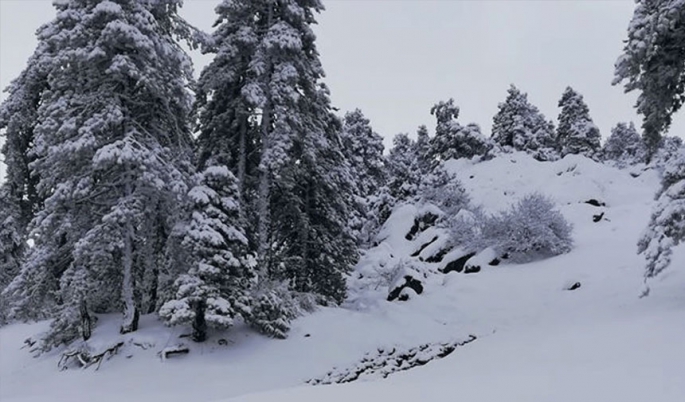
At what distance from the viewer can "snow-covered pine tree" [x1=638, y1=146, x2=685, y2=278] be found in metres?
9.32

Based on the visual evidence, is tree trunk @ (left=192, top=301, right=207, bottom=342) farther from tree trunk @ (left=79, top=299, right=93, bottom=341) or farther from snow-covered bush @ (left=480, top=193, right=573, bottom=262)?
snow-covered bush @ (left=480, top=193, right=573, bottom=262)

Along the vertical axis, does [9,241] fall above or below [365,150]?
below

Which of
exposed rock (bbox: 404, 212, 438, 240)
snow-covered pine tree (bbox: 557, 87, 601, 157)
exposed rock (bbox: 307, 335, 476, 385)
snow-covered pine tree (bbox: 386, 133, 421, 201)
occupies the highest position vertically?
snow-covered pine tree (bbox: 557, 87, 601, 157)

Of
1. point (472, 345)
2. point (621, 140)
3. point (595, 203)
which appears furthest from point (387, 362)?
point (621, 140)

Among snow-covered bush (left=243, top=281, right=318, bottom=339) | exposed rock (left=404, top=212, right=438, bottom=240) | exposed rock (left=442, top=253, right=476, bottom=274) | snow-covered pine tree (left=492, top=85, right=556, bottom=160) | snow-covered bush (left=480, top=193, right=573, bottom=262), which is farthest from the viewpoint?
snow-covered pine tree (left=492, top=85, right=556, bottom=160)

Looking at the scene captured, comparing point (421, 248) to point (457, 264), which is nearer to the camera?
point (457, 264)

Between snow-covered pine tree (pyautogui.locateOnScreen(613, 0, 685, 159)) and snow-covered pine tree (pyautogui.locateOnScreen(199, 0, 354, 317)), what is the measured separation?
9151 mm

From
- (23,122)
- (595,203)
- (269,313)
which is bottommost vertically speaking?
(269,313)

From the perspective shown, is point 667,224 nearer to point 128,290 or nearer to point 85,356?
point 128,290

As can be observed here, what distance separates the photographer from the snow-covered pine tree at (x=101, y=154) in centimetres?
1269

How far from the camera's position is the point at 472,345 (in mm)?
10297

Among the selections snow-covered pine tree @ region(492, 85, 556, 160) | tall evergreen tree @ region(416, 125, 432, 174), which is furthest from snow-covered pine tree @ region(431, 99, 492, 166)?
snow-covered pine tree @ region(492, 85, 556, 160)

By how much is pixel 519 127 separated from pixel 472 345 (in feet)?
144

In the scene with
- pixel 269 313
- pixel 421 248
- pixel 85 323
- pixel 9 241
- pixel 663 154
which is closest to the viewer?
pixel 85 323
